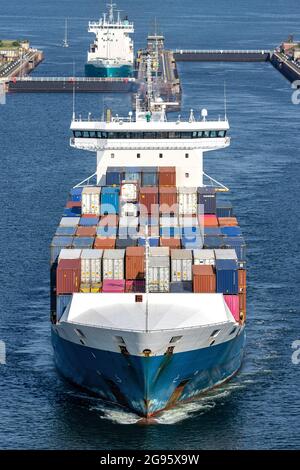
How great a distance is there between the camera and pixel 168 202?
2338 inches

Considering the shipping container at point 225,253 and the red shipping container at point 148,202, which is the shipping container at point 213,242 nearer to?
the shipping container at point 225,253

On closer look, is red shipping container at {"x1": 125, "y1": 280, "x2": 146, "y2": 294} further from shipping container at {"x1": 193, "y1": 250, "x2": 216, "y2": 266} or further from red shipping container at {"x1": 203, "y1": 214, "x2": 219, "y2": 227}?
red shipping container at {"x1": 203, "y1": 214, "x2": 219, "y2": 227}

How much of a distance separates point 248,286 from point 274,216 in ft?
50.4

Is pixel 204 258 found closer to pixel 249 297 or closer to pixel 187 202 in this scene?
pixel 187 202

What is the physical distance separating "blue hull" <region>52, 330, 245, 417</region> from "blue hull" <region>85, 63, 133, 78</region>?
102m

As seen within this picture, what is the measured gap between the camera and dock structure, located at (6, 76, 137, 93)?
14000 centimetres

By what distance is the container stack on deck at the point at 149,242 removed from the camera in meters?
51.7

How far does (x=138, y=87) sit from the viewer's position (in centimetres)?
13650

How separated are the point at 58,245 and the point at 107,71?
99.6 meters

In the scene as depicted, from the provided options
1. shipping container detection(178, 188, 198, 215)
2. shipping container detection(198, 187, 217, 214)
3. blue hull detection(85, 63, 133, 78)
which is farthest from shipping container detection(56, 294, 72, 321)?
blue hull detection(85, 63, 133, 78)

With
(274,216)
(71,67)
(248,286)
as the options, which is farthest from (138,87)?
(248,286)

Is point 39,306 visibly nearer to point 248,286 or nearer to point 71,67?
point 248,286

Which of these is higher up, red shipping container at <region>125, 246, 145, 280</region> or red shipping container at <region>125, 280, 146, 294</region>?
red shipping container at <region>125, 246, 145, 280</region>

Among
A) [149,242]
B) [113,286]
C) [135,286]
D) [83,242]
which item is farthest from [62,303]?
[149,242]
